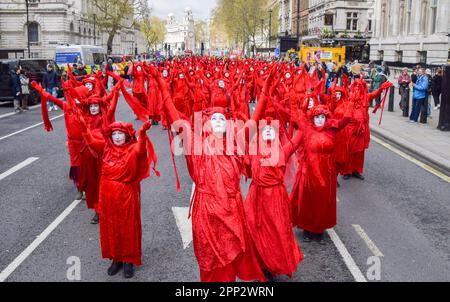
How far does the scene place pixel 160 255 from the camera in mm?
6090

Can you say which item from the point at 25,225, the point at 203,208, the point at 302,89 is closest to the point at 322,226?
the point at 203,208

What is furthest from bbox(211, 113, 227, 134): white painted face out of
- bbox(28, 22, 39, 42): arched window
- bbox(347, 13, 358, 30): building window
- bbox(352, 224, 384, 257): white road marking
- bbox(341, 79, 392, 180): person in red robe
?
bbox(28, 22, 39, 42): arched window

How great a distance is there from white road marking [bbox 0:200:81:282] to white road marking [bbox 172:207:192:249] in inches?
64.2

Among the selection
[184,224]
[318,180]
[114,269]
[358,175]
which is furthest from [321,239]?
[358,175]

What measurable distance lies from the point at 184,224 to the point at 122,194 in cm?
198

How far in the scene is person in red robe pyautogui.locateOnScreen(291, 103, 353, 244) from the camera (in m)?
6.56

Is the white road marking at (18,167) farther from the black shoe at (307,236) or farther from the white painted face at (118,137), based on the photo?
the black shoe at (307,236)

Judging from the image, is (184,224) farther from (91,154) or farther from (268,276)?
(268,276)

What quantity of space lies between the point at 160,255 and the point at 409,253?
3003 mm

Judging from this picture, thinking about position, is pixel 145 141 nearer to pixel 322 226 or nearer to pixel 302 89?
pixel 322 226

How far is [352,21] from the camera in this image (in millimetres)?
65188

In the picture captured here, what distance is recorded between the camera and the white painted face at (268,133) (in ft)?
17.1

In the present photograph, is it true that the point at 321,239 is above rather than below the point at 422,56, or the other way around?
below

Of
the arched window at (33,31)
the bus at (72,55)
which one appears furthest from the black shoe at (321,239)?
the arched window at (33,31)
